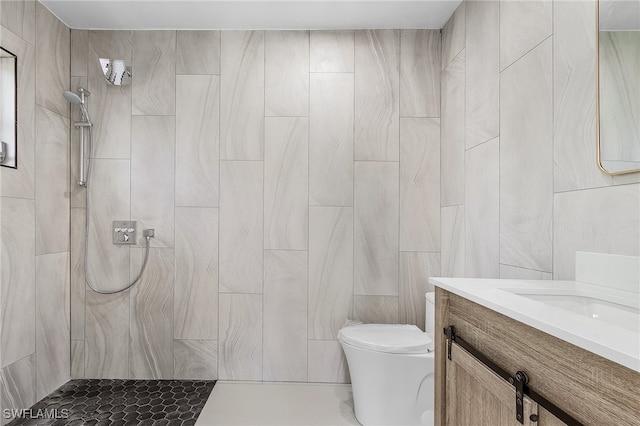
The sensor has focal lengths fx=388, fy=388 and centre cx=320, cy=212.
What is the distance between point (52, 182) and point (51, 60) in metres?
0.72

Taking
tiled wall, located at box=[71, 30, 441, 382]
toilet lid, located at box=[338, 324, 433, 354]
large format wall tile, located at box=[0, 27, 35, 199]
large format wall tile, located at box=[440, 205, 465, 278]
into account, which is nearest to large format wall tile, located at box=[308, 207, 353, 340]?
tiled wall, located at box=[71, 30, 441, 382]

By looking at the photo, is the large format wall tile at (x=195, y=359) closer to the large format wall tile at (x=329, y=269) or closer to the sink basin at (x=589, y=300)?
the large format wall tile at (x=329, y=269)

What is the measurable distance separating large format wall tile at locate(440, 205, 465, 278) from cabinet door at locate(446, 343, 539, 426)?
1103 mm

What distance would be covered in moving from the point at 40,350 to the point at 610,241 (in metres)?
2.69

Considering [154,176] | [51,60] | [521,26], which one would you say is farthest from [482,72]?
[51,60]

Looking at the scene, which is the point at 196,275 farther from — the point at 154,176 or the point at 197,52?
the point at 197,52

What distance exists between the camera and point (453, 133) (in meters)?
2.24

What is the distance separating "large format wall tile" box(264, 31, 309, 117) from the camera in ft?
8.08

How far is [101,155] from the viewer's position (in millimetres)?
2473

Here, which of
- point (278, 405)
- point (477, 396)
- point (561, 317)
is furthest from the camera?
point (278, 405)

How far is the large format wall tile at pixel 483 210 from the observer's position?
1724 millimetres

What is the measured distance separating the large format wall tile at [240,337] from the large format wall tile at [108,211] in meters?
0.70

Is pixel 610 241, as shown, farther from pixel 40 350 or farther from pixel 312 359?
pixel 40 350

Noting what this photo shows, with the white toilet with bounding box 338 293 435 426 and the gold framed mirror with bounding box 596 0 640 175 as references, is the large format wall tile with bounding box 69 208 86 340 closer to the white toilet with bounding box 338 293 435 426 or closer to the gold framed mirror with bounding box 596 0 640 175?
the white toilet with bounding box 338 293 435 426
